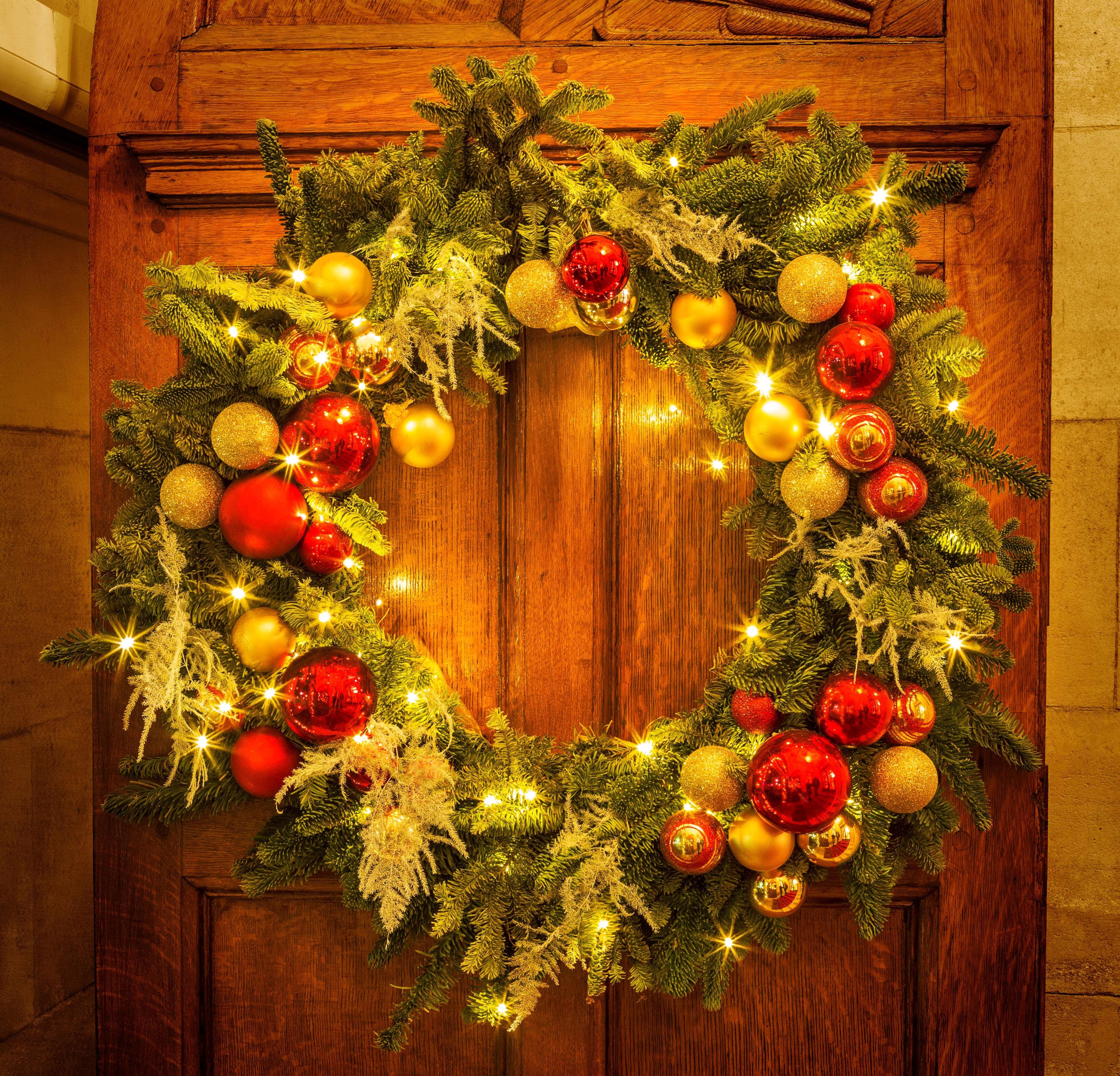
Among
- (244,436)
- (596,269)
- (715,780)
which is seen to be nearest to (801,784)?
(715,780)

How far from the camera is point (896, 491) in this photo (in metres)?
0.89

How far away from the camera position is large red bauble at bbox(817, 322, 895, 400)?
88 centimetres

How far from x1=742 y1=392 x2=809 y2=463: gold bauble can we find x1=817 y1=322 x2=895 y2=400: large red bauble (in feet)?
0.17

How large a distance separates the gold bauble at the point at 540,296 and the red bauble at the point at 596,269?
0.02m

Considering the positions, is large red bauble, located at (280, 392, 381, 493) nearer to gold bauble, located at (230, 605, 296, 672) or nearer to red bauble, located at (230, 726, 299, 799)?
gold bauble, located at (230, 605, 296, 672)

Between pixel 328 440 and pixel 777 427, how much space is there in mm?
543

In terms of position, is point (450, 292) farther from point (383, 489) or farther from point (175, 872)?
point (175, 872)

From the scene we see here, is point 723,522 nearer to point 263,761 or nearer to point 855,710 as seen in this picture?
point 855,710

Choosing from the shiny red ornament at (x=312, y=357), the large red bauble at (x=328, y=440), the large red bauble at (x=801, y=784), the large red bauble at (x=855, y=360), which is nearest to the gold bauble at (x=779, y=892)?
the large red bauble at (x=801, y=784)

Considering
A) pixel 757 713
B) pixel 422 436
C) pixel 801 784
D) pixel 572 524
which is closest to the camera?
pixel 801 784

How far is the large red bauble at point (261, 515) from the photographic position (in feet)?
3.05

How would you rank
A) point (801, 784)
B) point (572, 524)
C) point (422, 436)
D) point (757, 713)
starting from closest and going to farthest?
point (801, 784), point (757, 713), point (422, 436), point (572, 524)

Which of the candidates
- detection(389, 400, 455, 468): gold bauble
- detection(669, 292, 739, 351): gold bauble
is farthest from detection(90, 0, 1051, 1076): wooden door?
detection(669, 292, 739, 351): gold bauble

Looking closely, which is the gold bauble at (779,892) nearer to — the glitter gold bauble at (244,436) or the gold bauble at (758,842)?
the gold bauble at (758,842)
